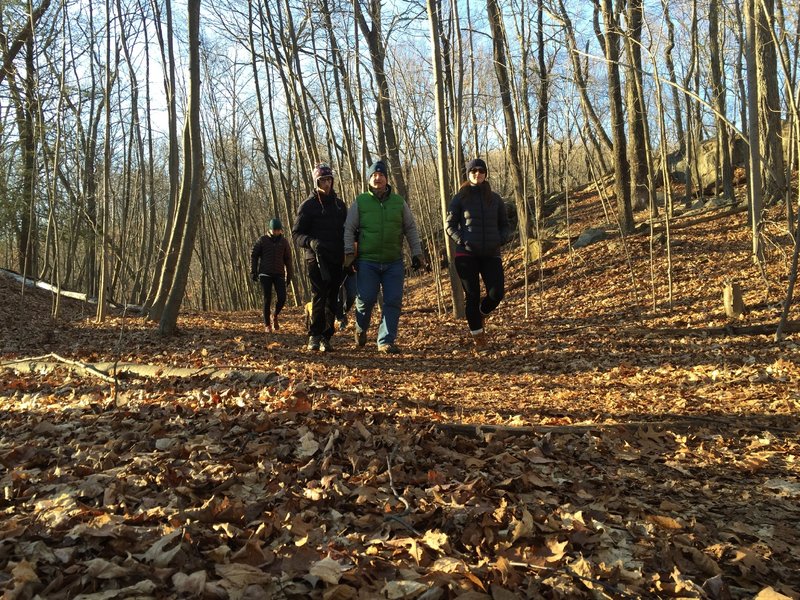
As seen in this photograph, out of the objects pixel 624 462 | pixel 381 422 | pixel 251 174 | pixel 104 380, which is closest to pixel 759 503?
pixel 624 462

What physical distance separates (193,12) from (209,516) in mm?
7241

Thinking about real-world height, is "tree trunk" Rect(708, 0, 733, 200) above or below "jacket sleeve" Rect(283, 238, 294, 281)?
A: above

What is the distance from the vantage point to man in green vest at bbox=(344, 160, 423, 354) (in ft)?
21.1

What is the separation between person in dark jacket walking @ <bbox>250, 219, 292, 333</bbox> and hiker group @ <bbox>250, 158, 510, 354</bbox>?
10.9ft

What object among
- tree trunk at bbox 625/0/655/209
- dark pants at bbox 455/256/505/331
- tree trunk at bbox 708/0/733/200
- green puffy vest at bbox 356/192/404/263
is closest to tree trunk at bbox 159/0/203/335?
green puffy vest at bbox 356/192/404/263

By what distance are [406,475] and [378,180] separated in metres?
4.19

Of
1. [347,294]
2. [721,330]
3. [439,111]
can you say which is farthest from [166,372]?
[721,330]

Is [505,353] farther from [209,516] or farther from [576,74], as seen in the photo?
[576,74]

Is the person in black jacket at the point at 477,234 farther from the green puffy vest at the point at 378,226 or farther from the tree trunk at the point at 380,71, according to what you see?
the tree trunk at the point at 380,71

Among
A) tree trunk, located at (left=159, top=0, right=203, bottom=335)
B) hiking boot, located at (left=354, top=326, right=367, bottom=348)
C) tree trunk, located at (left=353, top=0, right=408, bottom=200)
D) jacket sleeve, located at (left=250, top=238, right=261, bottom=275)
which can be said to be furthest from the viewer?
tree trunk, located at (left=353, top=0, right=408, bottom=200)

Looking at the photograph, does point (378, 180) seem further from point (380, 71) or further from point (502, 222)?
point (380, 71)

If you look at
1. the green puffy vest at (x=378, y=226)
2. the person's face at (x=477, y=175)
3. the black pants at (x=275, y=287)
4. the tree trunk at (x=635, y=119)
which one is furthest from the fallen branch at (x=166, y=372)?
the tree trunk at (x=635, y=119)

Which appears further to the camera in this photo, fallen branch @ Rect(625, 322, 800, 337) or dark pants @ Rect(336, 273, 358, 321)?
dark pants @ Rect(336, 273, 358, 321)

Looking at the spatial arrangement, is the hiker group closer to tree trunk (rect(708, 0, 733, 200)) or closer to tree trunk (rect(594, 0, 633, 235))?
tree trunk (rect(594, 0, 633, 235))
